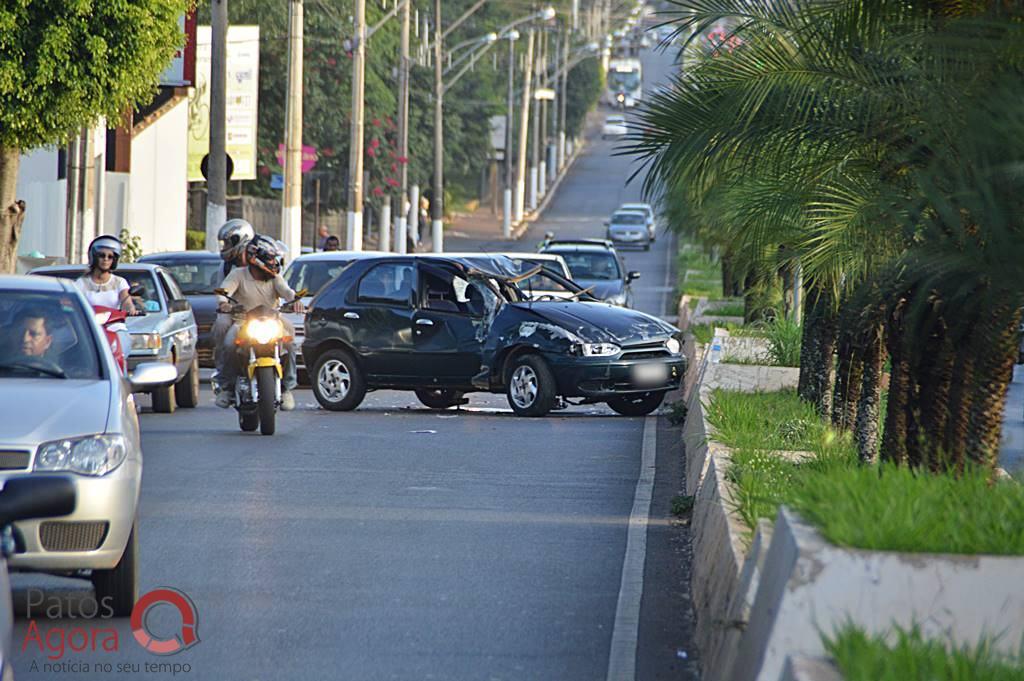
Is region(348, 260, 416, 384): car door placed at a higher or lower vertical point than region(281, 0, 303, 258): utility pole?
lower

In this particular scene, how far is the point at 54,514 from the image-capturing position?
4543mm

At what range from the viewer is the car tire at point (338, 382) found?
20.8 meters

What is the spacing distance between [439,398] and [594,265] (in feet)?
45.7

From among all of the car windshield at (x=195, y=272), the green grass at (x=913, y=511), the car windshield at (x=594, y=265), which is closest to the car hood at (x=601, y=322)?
the car windshield at (x=195, y=272)

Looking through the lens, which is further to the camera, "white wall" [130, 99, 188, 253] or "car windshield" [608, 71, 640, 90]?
"car windshield" [608, 71, 640, 90]

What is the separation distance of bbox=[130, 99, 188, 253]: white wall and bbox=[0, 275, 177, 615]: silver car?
112ft

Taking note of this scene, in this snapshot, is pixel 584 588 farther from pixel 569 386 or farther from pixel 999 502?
pixel 569 386

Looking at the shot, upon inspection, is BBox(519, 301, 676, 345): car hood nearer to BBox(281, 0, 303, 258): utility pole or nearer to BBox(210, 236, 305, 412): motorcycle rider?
BBox(210, 236, 305, 412): motorcycle rider

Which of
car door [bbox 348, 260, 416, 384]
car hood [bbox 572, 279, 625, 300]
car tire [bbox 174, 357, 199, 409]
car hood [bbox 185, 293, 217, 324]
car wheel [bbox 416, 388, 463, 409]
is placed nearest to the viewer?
car tire [bbox 174, 357, 199, 409]

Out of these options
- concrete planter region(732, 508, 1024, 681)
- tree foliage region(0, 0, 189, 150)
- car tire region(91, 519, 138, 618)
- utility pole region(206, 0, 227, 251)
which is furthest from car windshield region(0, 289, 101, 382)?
utility pole region(206, 0, 227, 251)

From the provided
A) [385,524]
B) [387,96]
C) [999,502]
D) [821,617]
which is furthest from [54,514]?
[387,96]

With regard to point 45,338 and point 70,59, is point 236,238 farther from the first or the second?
point 45,338

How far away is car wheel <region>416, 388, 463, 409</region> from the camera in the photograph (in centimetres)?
2162

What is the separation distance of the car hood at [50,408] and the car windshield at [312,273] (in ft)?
49.8
